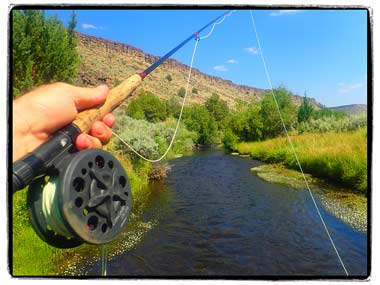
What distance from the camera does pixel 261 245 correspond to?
17.4ft

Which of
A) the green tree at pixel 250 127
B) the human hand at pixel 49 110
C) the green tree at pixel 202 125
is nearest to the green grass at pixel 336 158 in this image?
the human hand at pixel 49 110

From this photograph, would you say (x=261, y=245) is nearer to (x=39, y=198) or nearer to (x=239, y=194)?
(x=239, y=194)

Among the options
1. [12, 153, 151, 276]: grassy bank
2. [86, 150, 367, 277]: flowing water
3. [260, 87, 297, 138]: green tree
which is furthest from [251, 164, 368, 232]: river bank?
[260, 87, 297, 138]: green tree

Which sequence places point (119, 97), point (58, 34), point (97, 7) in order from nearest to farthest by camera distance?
point (119, 97) < point (97, 7) < point (58, 34)

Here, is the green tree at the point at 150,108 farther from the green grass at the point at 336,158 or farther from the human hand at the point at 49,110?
the human hand at the point at 49,110

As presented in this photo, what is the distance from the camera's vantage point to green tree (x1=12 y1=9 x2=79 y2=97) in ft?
20.7

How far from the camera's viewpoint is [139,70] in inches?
1118

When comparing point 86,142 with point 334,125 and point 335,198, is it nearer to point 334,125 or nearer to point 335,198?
point 335,198

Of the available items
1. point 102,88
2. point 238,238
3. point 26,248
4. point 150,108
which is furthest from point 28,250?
point 150,108

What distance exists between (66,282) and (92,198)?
4.80 ft

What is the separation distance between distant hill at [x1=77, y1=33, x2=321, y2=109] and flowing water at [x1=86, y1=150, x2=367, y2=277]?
6842 millimetres

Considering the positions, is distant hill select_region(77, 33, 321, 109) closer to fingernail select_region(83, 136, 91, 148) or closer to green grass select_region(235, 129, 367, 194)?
green grass select_region(235, 129, 367, 194)
